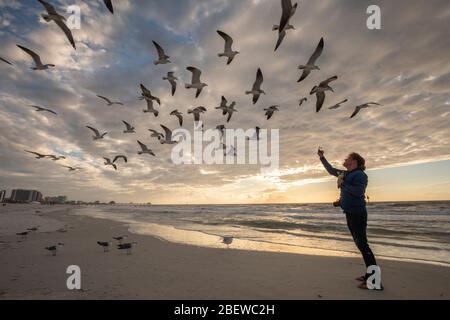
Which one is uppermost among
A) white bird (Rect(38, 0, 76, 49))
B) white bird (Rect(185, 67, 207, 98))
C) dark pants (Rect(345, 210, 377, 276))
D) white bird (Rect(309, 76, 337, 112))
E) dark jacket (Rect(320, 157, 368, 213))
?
white bird (Rect(185, 67, 207, 98))

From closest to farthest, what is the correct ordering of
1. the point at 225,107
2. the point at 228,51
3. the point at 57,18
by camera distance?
1. the point at 57,18
2. the point at 228,51
3. the point at 225,107

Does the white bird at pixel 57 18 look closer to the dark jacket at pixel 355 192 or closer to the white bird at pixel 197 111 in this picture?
the white bird at pixel 197 111

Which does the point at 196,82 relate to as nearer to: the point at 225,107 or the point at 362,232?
the point at 225,107

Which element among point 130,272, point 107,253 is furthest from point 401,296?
point 107,253

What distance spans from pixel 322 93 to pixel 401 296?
8.76m

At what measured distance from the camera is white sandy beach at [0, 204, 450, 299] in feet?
16.6

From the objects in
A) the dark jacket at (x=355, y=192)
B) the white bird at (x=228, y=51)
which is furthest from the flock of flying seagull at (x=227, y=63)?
the dark jacket at (x=355, y=192)

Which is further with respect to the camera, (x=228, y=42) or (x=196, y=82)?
(x=196, y=82)

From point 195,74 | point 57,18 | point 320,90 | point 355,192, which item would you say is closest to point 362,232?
point 355,192

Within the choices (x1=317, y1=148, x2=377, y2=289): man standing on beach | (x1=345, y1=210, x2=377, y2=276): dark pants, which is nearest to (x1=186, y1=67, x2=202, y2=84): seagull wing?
(x1=317, y1=148, x2=377, y2=289): man standing on beach

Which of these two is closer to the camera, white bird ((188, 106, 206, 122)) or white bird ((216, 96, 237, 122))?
white bird ((216, 96, 237, 122))

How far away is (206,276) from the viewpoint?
6242mm

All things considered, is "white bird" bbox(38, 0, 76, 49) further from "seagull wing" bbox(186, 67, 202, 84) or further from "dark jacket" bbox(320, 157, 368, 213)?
"dark jacket" bbox(320, 157, 368, 213)
